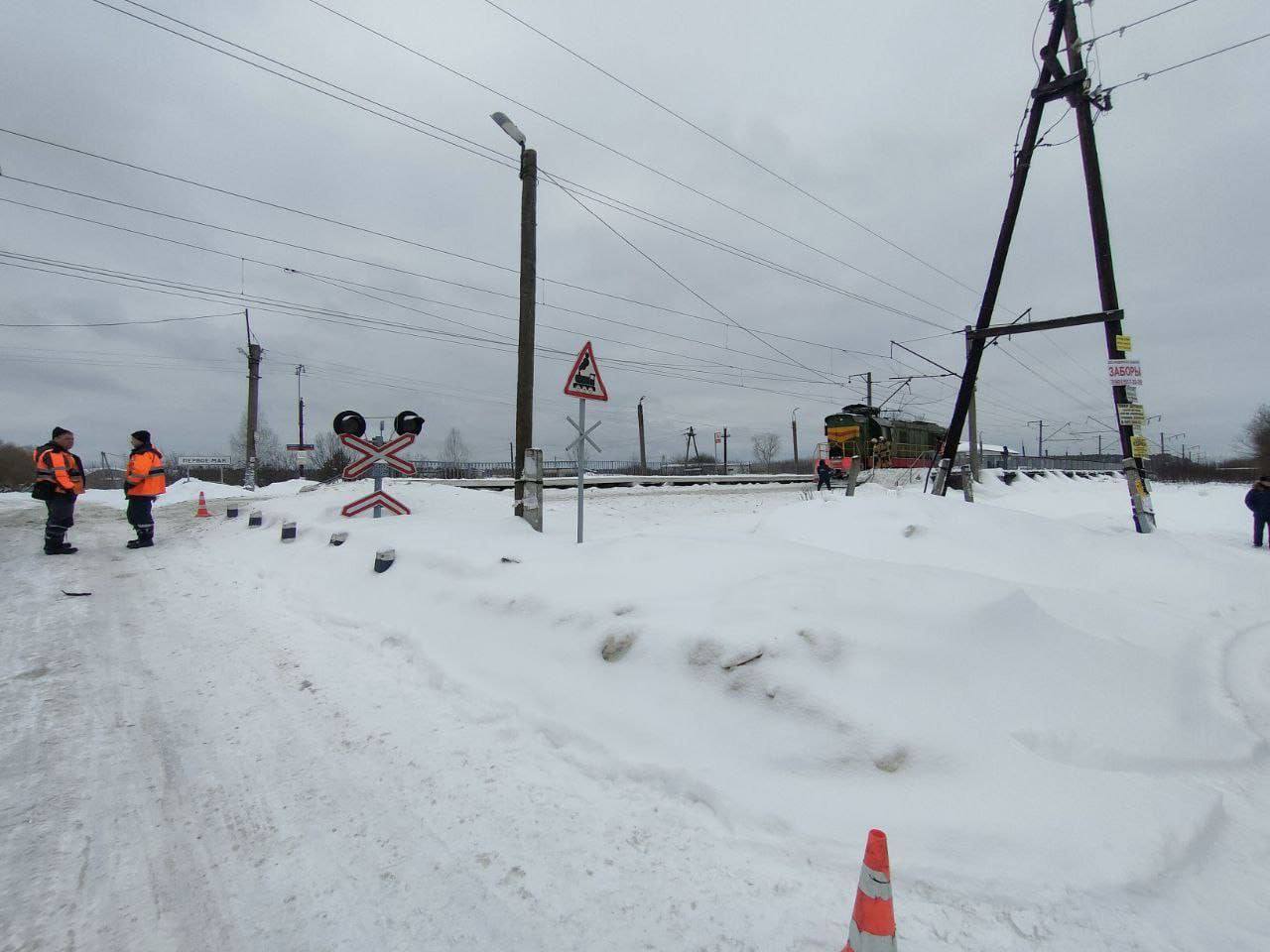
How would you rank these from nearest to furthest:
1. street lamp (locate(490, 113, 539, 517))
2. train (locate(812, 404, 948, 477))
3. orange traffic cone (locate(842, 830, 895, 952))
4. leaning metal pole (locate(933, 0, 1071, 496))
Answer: orange traffic cone (locate(842, 830, 895, 952)), street lamp (locate(490, 113, 539, 517)), leaning metal pole (locate(933, 0, 1071, 496)), train (locate(812, 404, 948, 477))

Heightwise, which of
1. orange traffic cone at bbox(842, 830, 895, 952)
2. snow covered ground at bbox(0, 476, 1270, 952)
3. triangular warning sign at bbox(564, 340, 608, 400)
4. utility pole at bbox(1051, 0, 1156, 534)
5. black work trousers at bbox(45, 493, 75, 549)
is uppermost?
utility pole at bbox(1051, 0, 1156, 534)

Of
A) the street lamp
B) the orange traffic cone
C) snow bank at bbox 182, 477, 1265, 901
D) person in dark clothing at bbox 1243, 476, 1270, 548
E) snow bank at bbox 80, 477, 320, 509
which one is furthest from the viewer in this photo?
snow bank at bbox 80, 477, 320, 509

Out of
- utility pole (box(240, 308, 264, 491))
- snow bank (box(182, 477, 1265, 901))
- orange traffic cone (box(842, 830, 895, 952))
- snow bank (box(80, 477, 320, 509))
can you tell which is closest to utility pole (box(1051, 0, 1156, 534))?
snow bank (box(182, 477, 1265, 901))

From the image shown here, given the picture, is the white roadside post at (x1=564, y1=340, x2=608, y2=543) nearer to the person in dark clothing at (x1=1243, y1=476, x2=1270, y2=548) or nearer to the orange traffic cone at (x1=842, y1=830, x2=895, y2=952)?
the orange traffic cone at (x1=842, y1=830, x2=895, y2=952)

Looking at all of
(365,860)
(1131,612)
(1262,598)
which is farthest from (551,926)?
(1262,598)

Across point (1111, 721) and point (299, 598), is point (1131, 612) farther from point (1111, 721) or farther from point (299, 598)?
point (299, 598)

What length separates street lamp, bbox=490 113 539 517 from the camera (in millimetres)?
8352

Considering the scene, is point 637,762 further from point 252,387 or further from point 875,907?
point 252,387

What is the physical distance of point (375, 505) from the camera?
344 inches

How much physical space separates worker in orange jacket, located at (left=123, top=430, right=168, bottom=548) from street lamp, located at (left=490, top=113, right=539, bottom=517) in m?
5.58

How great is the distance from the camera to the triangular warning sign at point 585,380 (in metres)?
6.64

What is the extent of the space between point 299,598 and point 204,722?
8.59 feet

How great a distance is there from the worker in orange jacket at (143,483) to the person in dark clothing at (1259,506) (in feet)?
56.7

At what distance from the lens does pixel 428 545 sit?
6.27m
